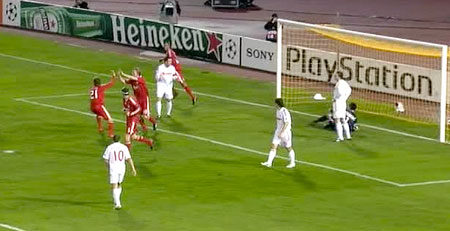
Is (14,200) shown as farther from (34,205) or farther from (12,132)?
(12,132)

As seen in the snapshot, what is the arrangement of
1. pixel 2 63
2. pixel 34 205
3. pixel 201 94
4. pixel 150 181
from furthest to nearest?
pixel 2 63 → pixel 201 94 → pixel 150 181 → pixel 34 205

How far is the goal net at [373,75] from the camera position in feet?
152

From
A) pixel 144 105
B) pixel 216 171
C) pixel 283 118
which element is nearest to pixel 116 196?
pixel 216 171

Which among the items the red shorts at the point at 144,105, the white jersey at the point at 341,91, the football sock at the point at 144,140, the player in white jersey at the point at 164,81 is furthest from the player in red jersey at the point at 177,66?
the white jersey at the point at 341,91

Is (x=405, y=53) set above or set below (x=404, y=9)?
above

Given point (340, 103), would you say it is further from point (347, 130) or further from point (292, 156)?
point (292, 156)

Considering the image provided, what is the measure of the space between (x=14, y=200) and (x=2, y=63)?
1005 inches

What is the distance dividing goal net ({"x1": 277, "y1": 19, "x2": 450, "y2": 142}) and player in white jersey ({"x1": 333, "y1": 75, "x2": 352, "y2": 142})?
101 inches

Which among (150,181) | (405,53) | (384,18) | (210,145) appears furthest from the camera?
(384,18)

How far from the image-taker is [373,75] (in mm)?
48844

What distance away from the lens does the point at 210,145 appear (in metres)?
43.0

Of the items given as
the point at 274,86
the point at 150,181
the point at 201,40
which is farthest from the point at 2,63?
the point at 150,181

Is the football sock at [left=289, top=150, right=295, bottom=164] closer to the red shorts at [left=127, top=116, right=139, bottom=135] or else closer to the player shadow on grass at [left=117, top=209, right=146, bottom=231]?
the red shorts at [left=127, top=116, right=139, bottom=135]

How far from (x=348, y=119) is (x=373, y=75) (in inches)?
176
